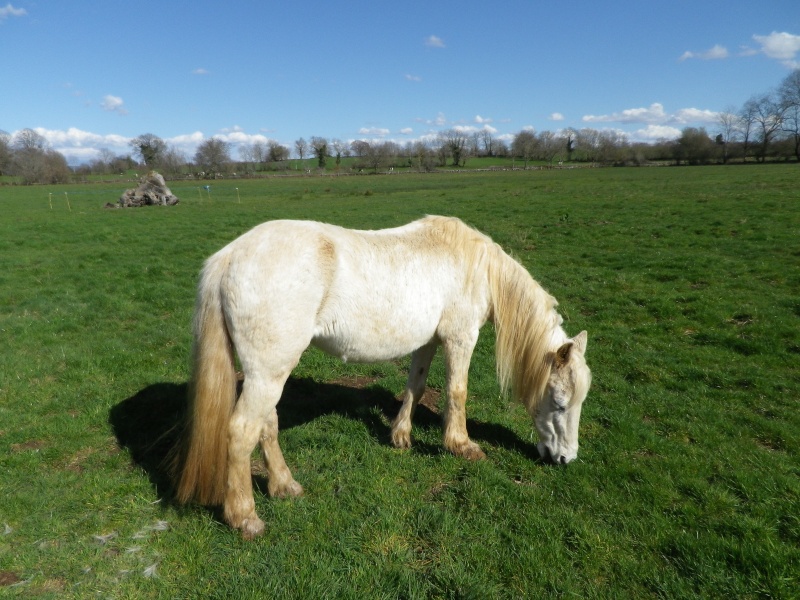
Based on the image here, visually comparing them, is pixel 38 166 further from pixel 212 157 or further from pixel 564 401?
pixel 564 401

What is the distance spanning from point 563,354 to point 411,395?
5.30 feet

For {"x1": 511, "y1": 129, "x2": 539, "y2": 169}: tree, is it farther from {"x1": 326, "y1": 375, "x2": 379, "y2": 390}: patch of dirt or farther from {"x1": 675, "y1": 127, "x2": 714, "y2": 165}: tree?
{"x1": 326, "y1": 375, "x2": 379, "y2": 390}: patch of dirt

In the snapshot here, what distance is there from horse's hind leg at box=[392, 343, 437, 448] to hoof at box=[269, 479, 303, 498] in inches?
45.6

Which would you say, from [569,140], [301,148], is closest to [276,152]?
[301,148]

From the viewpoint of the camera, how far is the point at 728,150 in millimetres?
77500

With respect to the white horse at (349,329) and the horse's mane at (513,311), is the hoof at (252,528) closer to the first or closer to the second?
the white horse at (349,329)

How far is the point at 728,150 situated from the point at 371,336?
9628 cm

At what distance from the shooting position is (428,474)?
4.27 metres

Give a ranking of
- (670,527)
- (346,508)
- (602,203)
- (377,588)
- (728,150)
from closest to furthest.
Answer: (377,588) < (670,527) < (346,508) < (602,203) < (728,150)

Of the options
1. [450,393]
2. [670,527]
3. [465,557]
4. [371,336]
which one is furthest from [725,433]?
[371,336]

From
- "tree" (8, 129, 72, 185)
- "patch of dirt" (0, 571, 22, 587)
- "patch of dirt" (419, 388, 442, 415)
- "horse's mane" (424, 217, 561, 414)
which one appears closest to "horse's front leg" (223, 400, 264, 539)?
"patch of dirt" (0, 571, 22, 587)

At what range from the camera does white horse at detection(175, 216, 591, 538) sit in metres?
3.37

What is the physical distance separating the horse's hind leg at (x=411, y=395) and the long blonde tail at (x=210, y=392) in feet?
6.00

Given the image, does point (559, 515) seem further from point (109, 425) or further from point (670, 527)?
point (109, 425)
